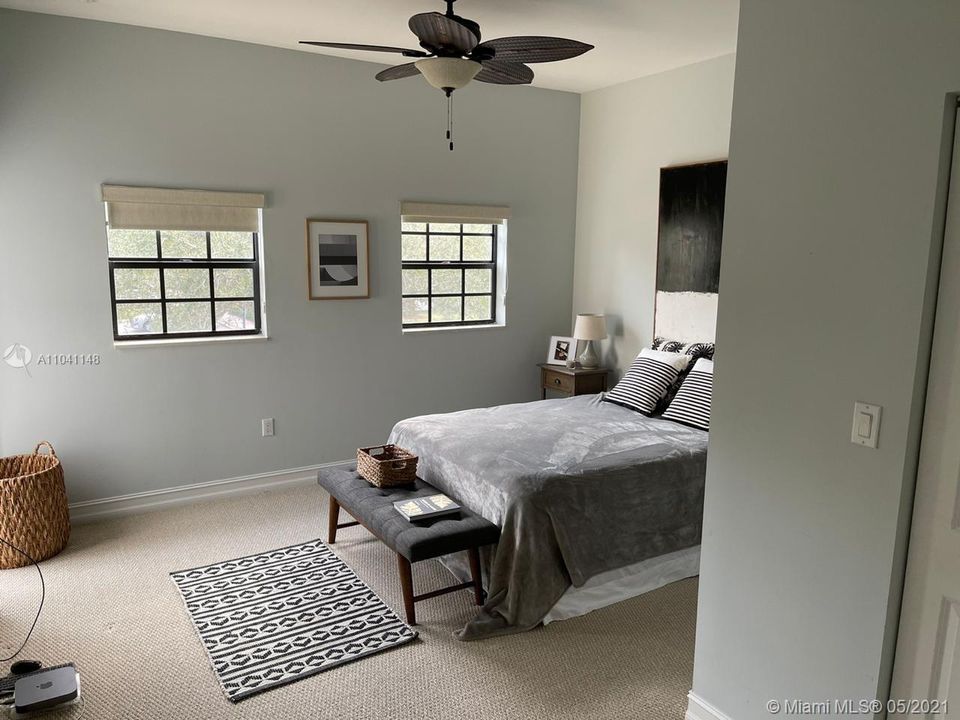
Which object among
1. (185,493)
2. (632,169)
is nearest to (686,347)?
(632,169)

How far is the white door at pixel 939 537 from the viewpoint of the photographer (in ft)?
5.36

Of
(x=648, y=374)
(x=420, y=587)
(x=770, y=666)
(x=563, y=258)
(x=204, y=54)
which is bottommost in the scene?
(x=420, y=587)

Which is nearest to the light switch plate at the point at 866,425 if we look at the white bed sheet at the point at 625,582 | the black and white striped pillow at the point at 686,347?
the white bed sheet at the point at 625,582

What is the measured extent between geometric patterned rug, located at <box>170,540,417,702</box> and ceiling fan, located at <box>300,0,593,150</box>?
230 centimetres

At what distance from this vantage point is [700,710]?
7.66 feet

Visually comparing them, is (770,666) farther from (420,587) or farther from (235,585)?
(235,585)

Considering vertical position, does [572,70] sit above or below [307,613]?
above

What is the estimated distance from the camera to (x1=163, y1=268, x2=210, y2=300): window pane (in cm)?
425

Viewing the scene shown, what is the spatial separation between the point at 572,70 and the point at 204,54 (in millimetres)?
2296

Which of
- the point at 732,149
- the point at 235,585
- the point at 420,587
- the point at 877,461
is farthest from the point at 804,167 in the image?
the point at 235,585

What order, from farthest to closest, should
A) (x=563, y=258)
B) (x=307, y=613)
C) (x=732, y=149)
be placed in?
(x=563, y=258), (x=307, y=613), (x=732, y=149)

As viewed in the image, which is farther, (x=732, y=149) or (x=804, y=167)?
(x=732, y=149)

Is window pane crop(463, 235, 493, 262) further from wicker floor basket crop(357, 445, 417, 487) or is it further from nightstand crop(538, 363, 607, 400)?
wicker floor basket crop(357, 445, 417, 487)

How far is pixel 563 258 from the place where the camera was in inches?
221
